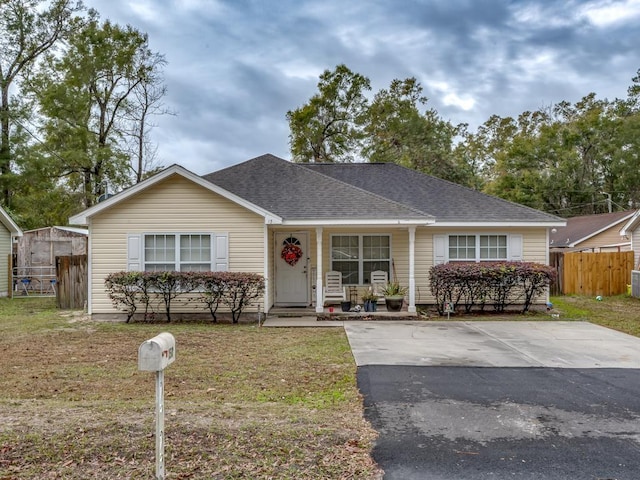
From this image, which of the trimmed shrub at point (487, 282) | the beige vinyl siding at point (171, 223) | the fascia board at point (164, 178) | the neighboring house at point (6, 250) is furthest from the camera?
the neighboring house at point (6, 250)

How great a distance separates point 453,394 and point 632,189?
36.0m

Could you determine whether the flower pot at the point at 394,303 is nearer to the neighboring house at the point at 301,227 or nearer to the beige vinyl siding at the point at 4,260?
the neighboring house at the point at 301,227

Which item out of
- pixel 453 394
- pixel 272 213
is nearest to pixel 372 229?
pixel 272 213

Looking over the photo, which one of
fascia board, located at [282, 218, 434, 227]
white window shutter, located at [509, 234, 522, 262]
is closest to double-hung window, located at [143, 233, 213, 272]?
fascia board, located at [282, 218, 434, 227]

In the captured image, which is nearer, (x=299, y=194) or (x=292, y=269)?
(x=299, y=194)

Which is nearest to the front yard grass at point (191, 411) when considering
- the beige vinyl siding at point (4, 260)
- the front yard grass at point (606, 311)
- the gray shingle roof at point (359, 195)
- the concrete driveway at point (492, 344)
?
the concrete driveway at point (492, 344)

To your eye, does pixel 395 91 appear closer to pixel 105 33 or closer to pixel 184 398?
pixel 105 33

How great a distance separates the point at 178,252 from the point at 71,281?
15.9 feet

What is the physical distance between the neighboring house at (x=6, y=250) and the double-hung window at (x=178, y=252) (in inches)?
366

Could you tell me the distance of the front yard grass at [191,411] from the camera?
11.5ft

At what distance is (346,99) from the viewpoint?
34.6 metres

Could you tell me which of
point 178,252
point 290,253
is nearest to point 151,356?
point 178,252

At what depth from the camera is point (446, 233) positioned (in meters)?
13.2

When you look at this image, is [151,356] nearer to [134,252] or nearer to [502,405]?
[502,405]
